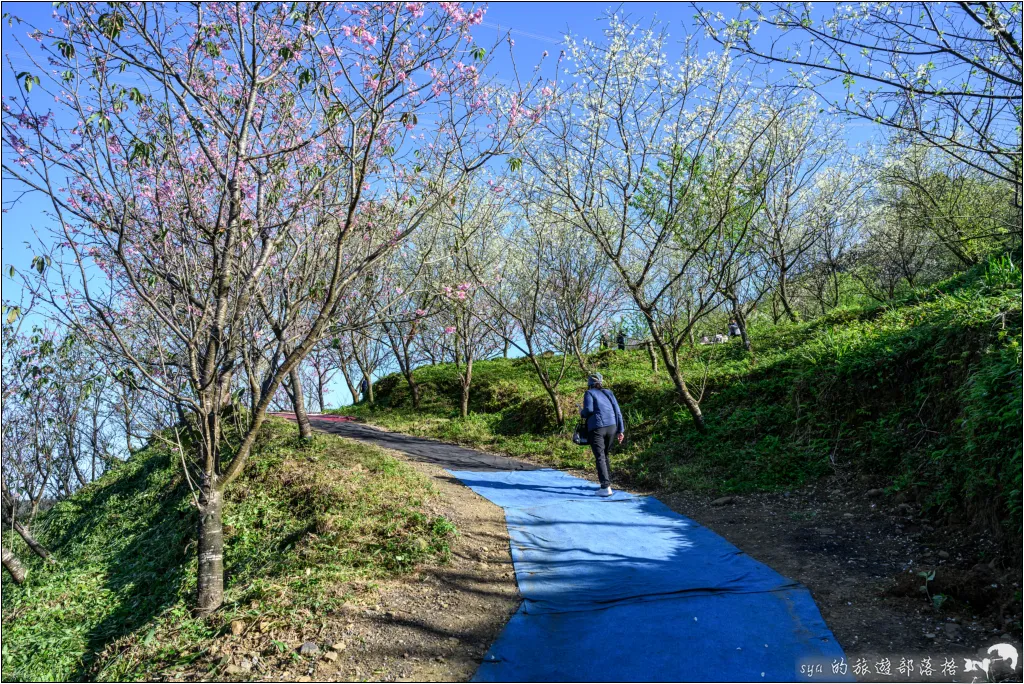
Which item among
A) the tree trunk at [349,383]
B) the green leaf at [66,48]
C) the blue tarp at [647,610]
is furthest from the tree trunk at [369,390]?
the green leaf at [66,48]

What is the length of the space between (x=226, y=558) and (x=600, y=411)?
4.80 metres

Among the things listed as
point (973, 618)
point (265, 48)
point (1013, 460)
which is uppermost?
point (265, 48)

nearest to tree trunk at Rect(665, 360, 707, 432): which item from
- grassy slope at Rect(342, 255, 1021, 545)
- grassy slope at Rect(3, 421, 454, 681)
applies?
grassy slope at Rect(342, 255, 1021, 545)

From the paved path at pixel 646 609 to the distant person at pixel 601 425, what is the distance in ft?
2.61

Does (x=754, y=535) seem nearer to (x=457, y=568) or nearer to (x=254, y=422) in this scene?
(x=457, y=568)

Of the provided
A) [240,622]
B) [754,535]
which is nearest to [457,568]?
[240,622]

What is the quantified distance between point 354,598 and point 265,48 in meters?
4.64

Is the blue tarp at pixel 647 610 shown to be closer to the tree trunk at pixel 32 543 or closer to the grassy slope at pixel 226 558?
the grassy slope at pixel 226 558

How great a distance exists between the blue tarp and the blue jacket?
157 cm

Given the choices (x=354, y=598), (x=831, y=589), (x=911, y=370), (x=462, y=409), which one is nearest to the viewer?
(x=831, y=589)

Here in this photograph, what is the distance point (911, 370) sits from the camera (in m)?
8.52

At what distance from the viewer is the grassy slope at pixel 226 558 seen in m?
5.60

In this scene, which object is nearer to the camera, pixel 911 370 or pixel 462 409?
pixel 911 370

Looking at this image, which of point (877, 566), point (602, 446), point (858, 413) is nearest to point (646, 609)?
point (877, 566)
